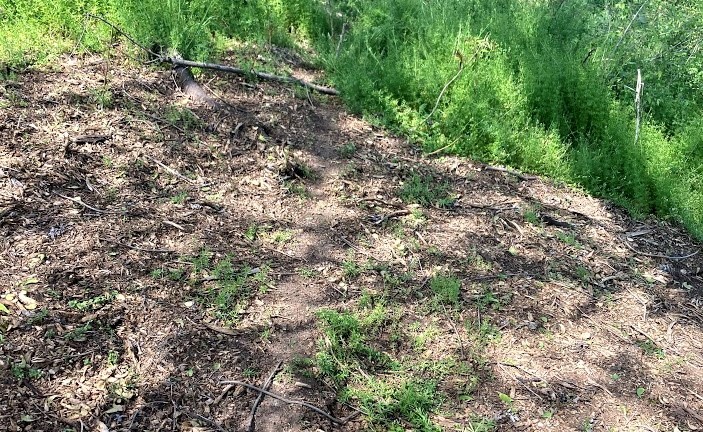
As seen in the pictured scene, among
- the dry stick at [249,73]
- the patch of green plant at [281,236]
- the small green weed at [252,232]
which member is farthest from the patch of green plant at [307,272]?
the dry stick at [249,73]

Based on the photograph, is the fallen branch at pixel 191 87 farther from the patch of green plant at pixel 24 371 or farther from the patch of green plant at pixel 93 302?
the patch of green plant at pixel 24 371

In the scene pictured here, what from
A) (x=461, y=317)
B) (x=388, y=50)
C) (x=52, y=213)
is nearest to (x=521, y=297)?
(x=461, y=317)

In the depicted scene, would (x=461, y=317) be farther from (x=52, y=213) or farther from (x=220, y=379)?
(x=52, y=213)

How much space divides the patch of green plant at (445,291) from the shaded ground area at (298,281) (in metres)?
0.02

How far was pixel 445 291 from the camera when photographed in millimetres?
3541

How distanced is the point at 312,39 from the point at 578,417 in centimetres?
489

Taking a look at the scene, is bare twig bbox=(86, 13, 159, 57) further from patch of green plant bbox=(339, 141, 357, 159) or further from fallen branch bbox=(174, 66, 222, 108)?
patch of green plant bbox=(339, 141, 357, 159)


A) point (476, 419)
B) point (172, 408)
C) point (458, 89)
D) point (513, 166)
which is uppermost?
point (458, 89)

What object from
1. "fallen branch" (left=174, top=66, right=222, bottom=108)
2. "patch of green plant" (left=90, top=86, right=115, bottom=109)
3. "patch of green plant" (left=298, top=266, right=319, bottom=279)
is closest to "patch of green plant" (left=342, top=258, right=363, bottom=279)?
"patch of green plant" (left=298, top=266, right=319, bottom=279)

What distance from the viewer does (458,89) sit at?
540cm

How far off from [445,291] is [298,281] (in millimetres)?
861

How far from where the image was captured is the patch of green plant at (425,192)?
445cm


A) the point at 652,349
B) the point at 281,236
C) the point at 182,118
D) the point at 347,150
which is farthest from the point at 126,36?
the point at 652,349

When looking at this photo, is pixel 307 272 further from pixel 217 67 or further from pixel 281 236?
pixel 217 67
